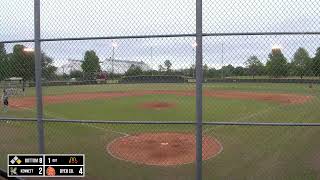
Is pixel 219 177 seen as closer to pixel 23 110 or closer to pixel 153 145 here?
pixel 153 145

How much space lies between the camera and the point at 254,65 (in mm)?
5953

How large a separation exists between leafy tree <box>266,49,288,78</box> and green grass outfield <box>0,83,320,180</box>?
0.94 m

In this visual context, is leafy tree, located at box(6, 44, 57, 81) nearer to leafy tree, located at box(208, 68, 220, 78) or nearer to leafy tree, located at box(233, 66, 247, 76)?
leafy tree, located at box(208, 68, 220, 78)

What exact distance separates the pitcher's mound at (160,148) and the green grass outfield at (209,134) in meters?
0.36

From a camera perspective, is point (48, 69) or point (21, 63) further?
point (21, 63)

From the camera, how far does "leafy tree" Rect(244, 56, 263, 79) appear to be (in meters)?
5.89

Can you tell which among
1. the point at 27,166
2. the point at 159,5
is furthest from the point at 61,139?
the point at 159,5

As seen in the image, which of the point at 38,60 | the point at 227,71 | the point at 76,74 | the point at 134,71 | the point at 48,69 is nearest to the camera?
the point at 38,60

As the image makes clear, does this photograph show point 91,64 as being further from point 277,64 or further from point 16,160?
point 277,64

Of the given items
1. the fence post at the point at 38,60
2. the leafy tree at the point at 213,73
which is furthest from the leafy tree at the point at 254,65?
the fence post at the point at 38,60

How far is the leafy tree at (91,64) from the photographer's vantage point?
627 centimetres

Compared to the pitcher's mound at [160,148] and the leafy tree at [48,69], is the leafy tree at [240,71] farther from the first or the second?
the pitcher's mound at [160,148]

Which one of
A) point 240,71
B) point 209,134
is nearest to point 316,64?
point 240,71

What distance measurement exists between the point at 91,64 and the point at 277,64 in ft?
10.3
